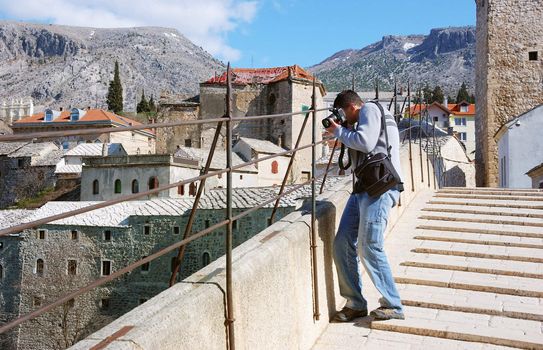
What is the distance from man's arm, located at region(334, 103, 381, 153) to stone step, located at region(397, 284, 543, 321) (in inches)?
66.3

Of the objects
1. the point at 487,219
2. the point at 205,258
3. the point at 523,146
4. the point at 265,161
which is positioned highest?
the point at 265,161

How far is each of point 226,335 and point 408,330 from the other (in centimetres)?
212

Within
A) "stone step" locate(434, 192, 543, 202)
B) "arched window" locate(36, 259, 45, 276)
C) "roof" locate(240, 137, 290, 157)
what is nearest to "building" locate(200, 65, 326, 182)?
"roof" locate(240, 137, 290, 157)

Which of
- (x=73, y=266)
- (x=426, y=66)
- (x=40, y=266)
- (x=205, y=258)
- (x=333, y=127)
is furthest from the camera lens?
(x=426, y=66)

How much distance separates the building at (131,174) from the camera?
3334 centimetres

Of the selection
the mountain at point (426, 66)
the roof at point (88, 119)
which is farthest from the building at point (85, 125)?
the mountain at point (426, 66)

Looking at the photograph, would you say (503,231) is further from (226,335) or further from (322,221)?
(226,335)

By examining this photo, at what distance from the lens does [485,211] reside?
8164mm

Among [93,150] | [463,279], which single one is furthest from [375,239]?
[93,150]

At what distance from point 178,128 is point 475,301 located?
44141 mm

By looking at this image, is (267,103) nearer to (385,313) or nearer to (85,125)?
(85,125)

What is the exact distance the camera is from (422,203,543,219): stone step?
7.96m

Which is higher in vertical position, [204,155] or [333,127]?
[204,155]

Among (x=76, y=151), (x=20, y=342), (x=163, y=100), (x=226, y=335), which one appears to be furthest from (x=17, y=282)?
(x=226, y=335)
